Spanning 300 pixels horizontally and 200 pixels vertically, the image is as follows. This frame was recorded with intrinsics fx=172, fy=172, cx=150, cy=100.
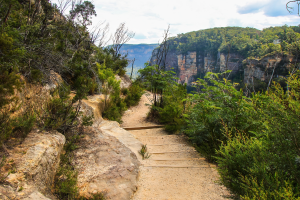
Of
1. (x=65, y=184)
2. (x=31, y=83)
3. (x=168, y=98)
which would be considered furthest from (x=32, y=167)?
(x=168, y=98)

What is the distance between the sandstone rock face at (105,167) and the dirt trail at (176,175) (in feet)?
0.76

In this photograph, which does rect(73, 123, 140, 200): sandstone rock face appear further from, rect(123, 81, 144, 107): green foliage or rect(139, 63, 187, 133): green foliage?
rect(123, 81, 144, 107): green foliage

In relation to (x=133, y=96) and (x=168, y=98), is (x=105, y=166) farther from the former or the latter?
(x=133, y=96)

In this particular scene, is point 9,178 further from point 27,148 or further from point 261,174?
point 261,174

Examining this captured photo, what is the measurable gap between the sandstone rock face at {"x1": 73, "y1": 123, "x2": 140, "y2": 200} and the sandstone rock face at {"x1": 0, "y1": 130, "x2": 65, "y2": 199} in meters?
0.56

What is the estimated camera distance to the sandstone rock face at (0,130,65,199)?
1758mm

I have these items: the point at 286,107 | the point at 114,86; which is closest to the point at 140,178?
the point at 286,107

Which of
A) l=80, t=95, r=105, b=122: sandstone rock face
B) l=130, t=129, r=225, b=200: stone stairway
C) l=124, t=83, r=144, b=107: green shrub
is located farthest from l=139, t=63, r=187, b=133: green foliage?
l=124, t=83, r=144, b=107: green shrub

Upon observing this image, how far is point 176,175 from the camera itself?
349 centimetres

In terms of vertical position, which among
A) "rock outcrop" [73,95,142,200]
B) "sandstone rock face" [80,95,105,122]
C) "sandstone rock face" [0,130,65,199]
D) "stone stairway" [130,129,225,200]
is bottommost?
"stone stairway" [130,129,225,200]

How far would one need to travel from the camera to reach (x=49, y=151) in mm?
2547

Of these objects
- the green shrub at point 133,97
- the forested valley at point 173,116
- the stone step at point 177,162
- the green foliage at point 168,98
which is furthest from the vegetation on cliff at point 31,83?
the green shrub at point 133,97

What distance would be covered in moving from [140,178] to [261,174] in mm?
2244

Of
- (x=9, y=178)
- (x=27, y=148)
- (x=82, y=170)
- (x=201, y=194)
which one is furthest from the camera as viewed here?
(x=82, y=170)
